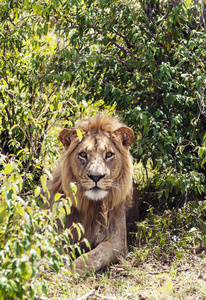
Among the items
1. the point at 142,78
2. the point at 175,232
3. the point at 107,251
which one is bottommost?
the point at 107,251

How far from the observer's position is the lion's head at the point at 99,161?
4102 millimetres

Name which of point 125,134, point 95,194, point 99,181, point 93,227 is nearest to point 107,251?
point 93,227

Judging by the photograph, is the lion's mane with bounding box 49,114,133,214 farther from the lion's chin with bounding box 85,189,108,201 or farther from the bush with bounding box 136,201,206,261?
the bush with bounding box 136,201,206,261

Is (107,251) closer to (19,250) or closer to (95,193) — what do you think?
(95,193)

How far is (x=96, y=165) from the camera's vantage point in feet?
13.3

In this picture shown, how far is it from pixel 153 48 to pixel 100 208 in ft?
5.98

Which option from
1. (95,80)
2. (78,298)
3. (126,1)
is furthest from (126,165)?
(126,1)

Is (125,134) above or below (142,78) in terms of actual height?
below

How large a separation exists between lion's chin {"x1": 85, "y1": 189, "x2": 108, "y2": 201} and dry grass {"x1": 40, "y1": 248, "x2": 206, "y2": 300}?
0.68m

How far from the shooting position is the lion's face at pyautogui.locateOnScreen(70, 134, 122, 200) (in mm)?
4055

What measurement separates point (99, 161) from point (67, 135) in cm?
53

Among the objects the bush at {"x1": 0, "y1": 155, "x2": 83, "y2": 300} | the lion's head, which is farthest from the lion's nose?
the bush at {"x1": 0, "y1": 155, "x2": 83, "y2": 300}

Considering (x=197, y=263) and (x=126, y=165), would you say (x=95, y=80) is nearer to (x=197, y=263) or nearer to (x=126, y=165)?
(x=126, y=165)

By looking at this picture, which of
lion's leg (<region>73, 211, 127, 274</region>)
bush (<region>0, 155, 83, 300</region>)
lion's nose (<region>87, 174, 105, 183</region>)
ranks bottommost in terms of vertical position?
lion's leg (<region>73, 211, 127, 274</region>)
